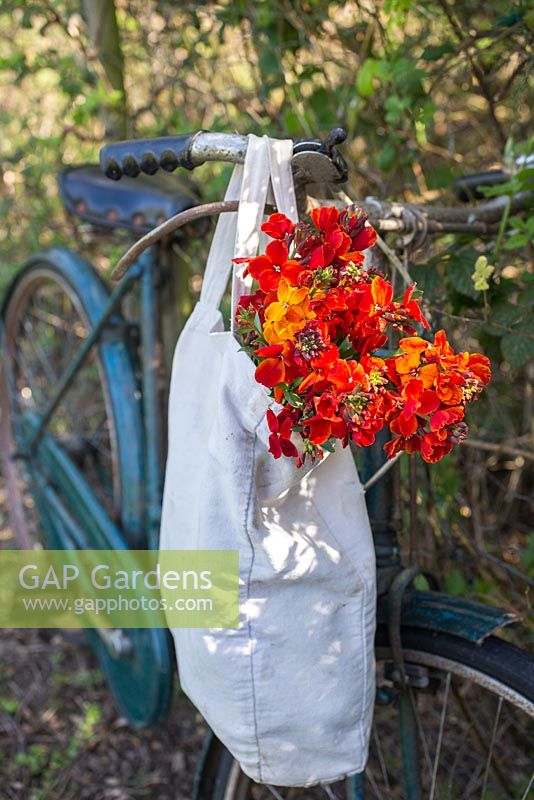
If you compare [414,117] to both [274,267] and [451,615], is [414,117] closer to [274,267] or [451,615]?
[274,267]

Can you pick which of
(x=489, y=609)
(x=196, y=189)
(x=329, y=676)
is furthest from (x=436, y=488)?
(x=196, y=189)

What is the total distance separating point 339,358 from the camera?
2.93ft

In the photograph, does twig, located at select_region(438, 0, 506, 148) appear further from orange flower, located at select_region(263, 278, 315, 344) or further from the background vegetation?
orange flower, located at select_region(263, 278, 315, 344)

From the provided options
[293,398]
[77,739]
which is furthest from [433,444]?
[77,739]

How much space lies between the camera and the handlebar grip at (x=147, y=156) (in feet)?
3.87

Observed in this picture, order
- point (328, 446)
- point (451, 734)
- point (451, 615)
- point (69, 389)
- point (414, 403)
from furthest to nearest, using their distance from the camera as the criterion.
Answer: point (69, 389) < point (451, 734) < point (451, 615) < point (328, 446) < point (414, 403)

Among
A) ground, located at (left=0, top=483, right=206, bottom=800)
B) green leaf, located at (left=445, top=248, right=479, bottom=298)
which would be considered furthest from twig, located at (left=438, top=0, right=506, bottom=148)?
ground, located at (left=0, top=483, right=206, bottom=800)

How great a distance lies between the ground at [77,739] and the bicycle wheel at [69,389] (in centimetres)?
49

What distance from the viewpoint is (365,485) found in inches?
48.1

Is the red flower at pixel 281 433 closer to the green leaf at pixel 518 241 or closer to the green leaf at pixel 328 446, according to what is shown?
the green leaf at pixel 328 446

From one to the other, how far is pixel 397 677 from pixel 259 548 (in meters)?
0.39

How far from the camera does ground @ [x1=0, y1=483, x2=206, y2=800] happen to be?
78.7 inches

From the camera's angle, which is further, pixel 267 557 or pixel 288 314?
pixel 267 557

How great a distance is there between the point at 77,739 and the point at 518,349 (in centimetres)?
154
